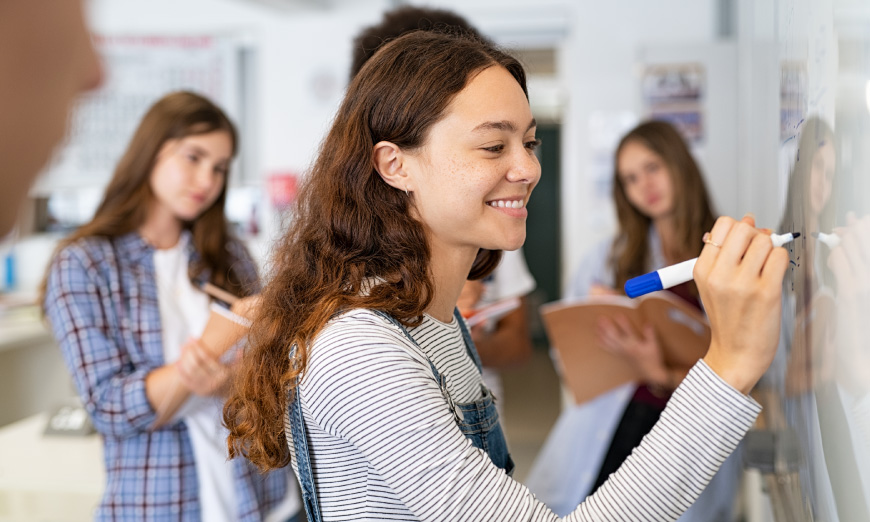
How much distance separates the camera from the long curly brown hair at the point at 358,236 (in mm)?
852

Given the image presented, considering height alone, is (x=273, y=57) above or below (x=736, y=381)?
above

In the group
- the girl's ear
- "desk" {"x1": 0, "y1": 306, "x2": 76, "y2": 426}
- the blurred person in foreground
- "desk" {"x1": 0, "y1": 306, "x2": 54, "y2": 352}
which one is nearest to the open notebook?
the girl's ear

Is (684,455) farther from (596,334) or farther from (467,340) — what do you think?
(596,334)

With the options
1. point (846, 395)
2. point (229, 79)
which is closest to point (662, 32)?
point (229, 79)

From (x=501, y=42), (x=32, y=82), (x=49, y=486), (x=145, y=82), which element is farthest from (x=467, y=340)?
(x=145, y=82)

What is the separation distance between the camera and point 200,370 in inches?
56.7

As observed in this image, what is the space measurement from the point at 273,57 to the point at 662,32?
199 centimetres

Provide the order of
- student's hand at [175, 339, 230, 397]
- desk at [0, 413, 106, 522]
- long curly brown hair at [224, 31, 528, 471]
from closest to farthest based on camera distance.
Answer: long curly brown hair at [224, 31, 528, 471], student's hand at [175, 339, 230, 397], desk at [0, 413, 106, 522]

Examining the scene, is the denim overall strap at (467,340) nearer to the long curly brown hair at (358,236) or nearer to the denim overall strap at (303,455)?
the long curly brown hair at (358,236)

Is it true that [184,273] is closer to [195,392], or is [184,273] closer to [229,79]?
[195,392]

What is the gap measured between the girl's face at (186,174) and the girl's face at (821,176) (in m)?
1.31

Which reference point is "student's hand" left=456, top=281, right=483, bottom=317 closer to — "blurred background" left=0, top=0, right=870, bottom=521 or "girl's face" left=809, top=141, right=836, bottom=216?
"blurred background" left=0, top=0, right=870, bottom=521

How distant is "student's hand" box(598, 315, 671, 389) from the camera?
1.88m

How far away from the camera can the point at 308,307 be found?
0.84 metres
